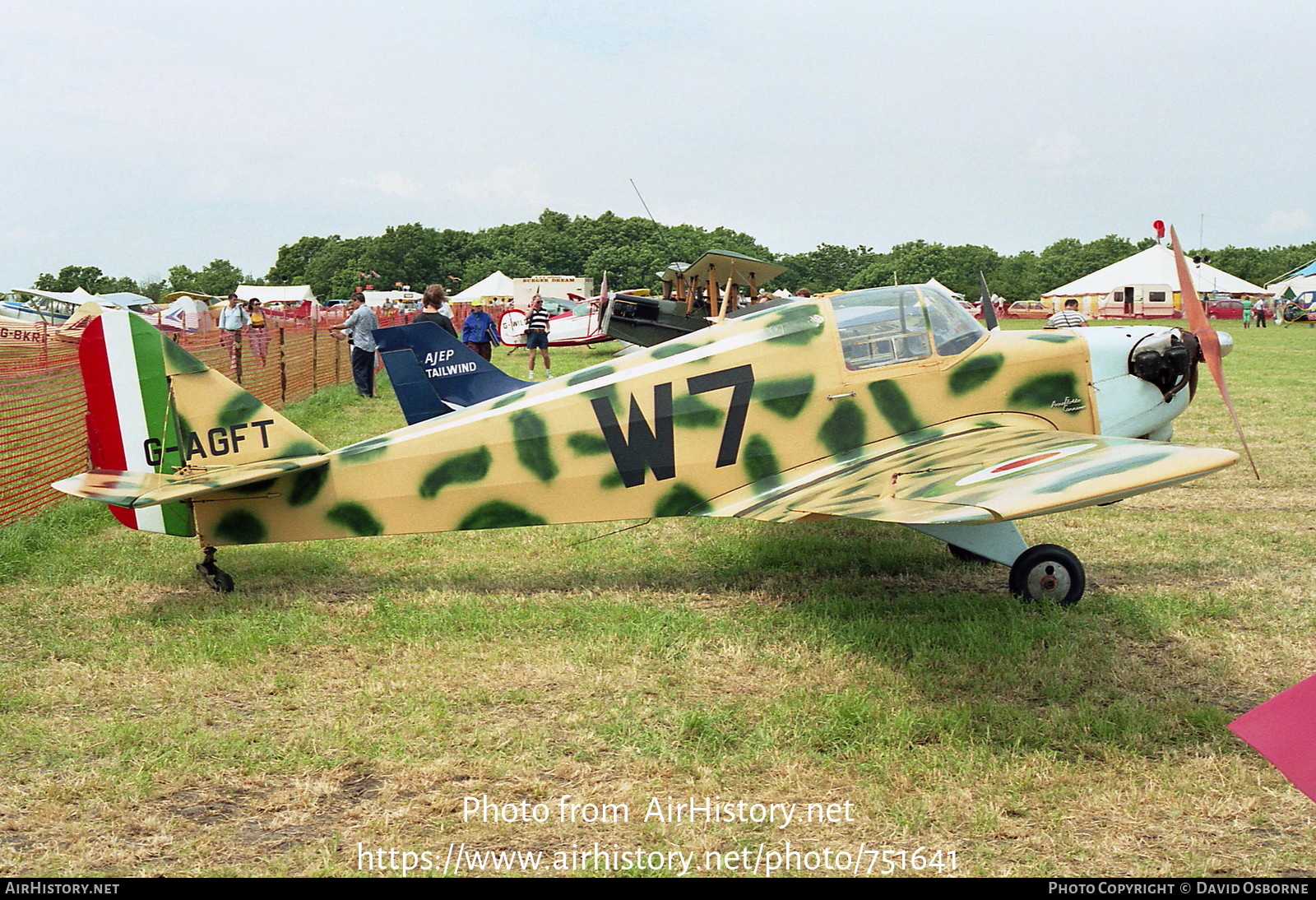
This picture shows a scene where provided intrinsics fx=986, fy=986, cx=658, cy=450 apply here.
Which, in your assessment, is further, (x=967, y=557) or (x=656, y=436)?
(x=967, y=557)

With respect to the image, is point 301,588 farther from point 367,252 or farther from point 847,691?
point 367,252

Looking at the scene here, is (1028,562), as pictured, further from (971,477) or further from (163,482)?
(163,482)

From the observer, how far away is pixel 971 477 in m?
4.89

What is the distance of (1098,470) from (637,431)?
269 centimetres

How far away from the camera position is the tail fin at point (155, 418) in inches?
237

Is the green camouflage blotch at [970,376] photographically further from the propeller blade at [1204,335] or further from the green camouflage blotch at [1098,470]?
the green camouflage blotch at [1098,470]

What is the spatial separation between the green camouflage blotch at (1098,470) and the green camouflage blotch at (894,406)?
1.73 metres

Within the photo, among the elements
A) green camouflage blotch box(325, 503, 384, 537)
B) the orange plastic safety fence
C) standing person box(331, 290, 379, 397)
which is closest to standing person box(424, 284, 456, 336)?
standing person box(331, 290, 379, 397)

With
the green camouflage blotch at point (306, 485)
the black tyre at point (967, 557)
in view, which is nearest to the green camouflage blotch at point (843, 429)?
the black tyre at point (967, 557)

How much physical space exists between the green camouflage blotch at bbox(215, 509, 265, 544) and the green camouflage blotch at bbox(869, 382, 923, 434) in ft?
12.8

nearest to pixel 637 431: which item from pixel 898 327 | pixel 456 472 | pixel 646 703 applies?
pixel 456 472

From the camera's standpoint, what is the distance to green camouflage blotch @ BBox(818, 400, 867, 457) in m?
6.16

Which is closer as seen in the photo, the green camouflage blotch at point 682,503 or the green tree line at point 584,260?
the green camouflage blotch at point 682,503
